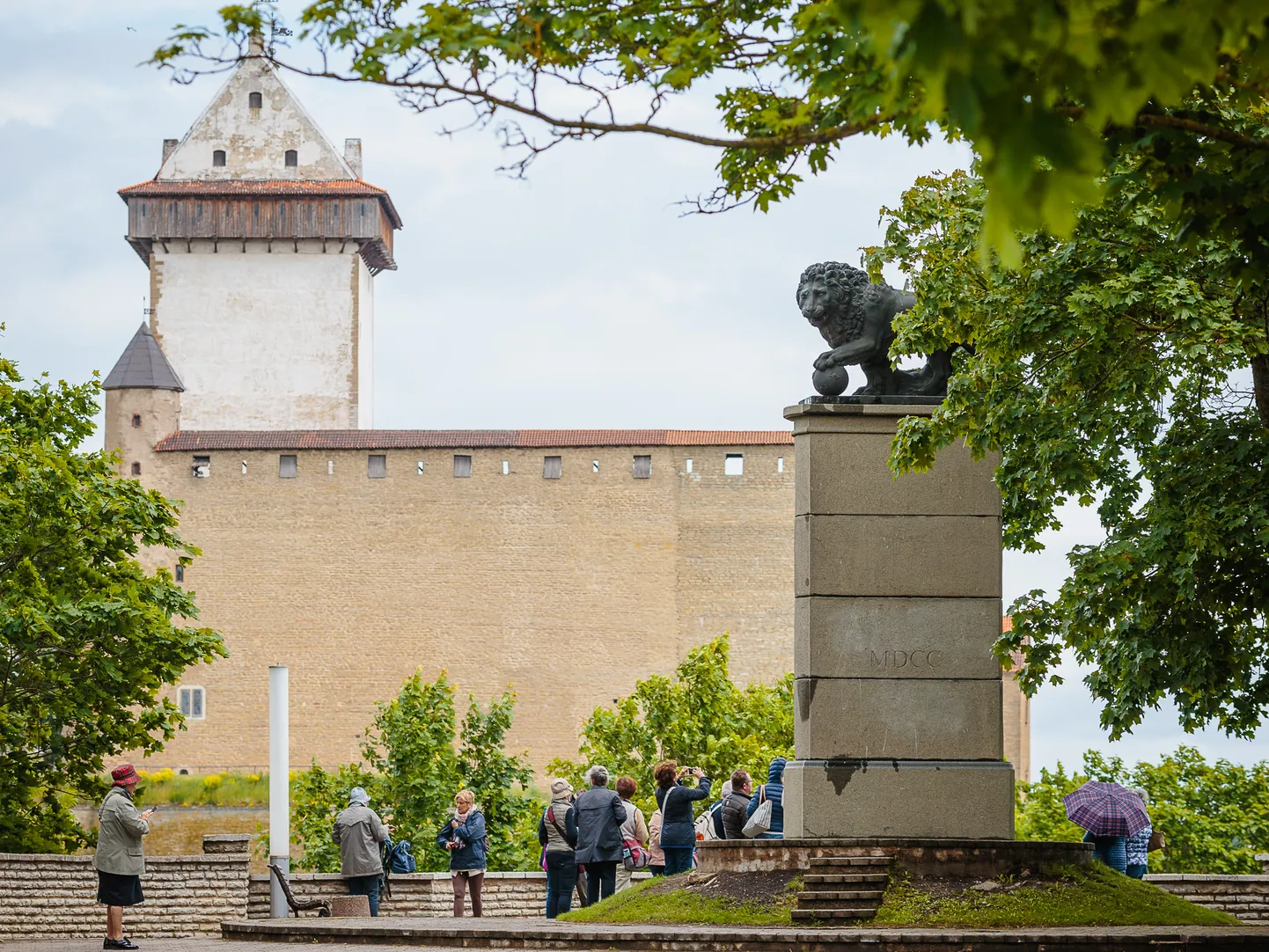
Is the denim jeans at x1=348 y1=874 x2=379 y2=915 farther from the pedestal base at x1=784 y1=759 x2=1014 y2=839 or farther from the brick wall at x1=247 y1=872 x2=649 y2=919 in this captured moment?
the pedestal base at x1=784 y1=759 x2=1014 y2=839

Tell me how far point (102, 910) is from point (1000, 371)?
9535mm

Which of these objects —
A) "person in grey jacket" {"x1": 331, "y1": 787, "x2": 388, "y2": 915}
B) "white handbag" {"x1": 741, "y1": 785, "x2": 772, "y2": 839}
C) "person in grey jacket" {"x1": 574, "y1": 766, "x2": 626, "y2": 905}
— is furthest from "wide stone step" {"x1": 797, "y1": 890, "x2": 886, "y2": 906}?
"person in grey jacket" {"x1": 331, "y1": 787, "x2": 388, "y2": 915}

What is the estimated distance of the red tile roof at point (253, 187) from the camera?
2094 inches

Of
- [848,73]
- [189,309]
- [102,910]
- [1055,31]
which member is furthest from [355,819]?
[189,309]

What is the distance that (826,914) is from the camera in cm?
911

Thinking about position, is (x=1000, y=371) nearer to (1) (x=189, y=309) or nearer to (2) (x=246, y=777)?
(2) (x=246, y=777)

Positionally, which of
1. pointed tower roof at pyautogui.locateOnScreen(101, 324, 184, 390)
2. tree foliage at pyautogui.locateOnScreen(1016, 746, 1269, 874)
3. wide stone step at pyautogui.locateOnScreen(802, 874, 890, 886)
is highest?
pointed tower roof at pyautogui.locateOnScreen(101, 324, 184, 390)

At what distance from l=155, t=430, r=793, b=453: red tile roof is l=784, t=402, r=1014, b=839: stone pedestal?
117ft

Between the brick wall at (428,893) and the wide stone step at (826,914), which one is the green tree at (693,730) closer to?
the brick wall at (428,893)

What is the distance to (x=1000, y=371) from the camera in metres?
11.7

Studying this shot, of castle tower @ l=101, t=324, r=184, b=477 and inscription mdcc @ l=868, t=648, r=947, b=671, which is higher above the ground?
castle tower @ l=101, t=324, r=184, b=477

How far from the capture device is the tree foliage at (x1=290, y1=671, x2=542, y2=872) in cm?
2597

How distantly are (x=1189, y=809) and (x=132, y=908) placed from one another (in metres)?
14.3

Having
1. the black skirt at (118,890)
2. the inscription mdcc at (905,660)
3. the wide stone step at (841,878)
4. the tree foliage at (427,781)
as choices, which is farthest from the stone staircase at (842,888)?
the tree foliage at (427,781)
